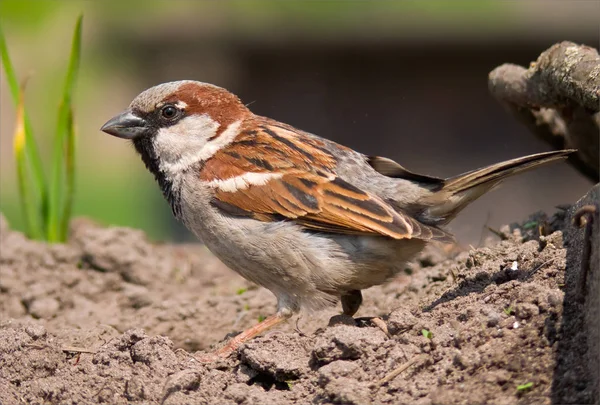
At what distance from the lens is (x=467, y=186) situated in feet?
13.5

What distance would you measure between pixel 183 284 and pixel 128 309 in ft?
1.62

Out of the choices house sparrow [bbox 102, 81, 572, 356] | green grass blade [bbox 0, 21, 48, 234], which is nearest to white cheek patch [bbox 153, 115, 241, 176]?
house sparrow [bbox 102, 81, 572, 356]

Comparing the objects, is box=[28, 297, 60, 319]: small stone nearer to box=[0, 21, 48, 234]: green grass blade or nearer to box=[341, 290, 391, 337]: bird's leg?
box=[0, 21, 48, 234]: green grass blade

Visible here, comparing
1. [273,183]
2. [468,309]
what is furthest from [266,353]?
[273,183]

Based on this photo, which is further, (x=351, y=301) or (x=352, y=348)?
(x=351, y=301)

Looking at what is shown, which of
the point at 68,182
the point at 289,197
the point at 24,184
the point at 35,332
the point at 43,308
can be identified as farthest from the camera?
the point at 68,182

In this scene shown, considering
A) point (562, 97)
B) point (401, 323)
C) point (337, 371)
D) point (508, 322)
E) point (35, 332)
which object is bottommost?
point (35, 332)

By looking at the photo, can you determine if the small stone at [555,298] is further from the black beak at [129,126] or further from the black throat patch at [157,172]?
the black beak at [129,126]

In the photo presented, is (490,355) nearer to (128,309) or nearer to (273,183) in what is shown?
(273,183)

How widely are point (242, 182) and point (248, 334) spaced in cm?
67

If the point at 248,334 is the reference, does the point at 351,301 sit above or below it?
above

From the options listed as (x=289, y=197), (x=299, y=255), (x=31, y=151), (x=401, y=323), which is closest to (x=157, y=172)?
(x=289, y=197)

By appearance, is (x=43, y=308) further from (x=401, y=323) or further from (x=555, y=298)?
(x=555, y=298)

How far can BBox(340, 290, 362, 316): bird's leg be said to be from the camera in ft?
14.2
